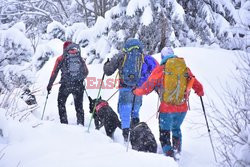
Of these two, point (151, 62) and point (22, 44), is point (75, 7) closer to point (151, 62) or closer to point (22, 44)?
point (22, 44)

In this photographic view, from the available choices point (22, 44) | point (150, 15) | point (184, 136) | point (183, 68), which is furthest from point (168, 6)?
point (183, 68)

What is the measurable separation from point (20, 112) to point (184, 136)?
3086mm

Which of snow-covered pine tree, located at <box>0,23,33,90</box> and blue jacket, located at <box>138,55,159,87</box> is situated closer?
blue jacket, located at <box>138,55,159,87</box>

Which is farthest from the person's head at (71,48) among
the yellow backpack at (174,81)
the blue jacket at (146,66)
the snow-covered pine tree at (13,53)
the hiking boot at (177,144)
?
the snow-covered pine tree at (13,53)

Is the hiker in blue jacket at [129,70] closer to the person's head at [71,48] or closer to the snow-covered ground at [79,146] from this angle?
the snow-covered ground at [79,146]

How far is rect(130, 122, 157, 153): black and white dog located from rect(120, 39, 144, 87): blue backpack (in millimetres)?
830

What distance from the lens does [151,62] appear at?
563cm

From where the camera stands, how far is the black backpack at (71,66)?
20.7 feet

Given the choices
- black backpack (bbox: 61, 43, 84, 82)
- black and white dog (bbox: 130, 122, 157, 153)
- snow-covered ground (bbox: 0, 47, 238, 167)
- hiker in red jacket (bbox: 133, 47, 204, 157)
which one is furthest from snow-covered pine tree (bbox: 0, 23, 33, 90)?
hiker in red jacket (bbox: 133, 47, 204, 157)

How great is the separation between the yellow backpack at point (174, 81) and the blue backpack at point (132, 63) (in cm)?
92

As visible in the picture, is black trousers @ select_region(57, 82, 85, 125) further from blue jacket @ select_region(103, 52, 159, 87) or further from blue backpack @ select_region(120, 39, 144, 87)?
blue backpack @ select_region(120, 39, 144, 87)

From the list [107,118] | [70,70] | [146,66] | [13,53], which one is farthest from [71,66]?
[13,53]

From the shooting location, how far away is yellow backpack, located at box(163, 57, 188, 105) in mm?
4633

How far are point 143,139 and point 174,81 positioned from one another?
1027 millimetres
